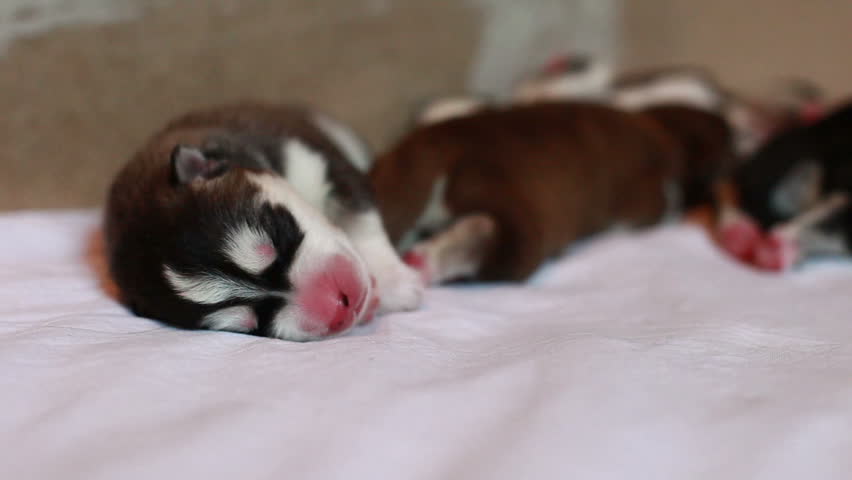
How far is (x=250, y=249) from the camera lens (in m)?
1.67

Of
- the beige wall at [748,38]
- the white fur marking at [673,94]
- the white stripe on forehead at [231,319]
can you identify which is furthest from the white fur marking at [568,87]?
the white stripe on forehead at [231,319]

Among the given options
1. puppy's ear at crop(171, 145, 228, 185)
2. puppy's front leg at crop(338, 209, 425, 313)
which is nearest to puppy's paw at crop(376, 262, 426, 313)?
puppy's front leg at crop(338, 209, 425, 313)

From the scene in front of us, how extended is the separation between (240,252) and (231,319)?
16cm

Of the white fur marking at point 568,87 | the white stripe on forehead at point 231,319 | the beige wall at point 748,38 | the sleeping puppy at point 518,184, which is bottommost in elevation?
the white stripe on forehead at point 231,319

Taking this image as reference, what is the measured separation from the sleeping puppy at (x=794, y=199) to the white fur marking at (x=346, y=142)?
1463mm

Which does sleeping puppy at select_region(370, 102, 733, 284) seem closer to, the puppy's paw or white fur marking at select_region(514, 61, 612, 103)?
the puppy's paw

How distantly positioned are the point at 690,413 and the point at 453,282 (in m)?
1.09

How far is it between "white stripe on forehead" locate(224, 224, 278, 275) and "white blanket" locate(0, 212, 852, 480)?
6.7 inches

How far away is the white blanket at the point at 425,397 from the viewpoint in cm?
116

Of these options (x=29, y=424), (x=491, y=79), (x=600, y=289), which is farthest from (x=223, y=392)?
(x=491, y=79)

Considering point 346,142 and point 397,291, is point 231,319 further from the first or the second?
point 346,142

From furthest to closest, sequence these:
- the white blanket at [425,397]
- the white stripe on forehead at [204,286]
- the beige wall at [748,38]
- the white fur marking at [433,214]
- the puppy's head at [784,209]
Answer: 1. the beige wall at [748,38]
2. the puppy's head at [784,209]
3. the white fur marking at [433,214]
4. the white stripe on forehead at [204,286]
5. the white blanket at [425,397]

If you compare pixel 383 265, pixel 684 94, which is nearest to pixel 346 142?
pixel 383 265

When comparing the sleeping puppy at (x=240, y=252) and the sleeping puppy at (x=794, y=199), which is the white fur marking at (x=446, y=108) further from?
the sleeping puppy at (x=240, y=252)
